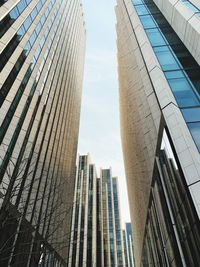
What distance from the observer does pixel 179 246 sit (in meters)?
13.8

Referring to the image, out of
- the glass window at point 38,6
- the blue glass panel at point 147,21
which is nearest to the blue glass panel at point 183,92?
the blue glass panel at point 147,21

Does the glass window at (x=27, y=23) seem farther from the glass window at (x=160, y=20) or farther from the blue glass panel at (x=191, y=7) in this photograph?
the blue glass panel at (x=191, y=7)

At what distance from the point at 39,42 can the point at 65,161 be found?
2188 cm

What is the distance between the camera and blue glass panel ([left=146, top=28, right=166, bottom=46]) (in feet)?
64.2

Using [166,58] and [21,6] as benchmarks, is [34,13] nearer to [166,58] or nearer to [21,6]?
[21,6]

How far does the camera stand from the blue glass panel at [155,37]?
64.2 feet

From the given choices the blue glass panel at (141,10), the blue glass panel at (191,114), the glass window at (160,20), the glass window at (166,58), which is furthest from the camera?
the blue glass panel at (141,10)

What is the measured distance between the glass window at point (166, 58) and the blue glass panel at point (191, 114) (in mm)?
4622

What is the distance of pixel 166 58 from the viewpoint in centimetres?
1769

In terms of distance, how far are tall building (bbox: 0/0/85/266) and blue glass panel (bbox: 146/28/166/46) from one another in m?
11.9

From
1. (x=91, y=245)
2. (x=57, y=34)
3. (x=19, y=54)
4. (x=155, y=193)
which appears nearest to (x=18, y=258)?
(x=155, y=193)

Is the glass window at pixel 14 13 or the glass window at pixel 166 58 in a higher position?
the glass window at pixel 14 13

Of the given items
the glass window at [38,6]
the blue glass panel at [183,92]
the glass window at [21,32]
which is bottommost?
the blue glass panel at [183,92]

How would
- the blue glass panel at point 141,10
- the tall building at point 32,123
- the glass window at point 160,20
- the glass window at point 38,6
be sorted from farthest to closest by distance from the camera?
1. the glass window at point 38,6
2. the blue glass panel at point 141,10
3. the glass window at point 160,20
4. the tall building at point 32,123
